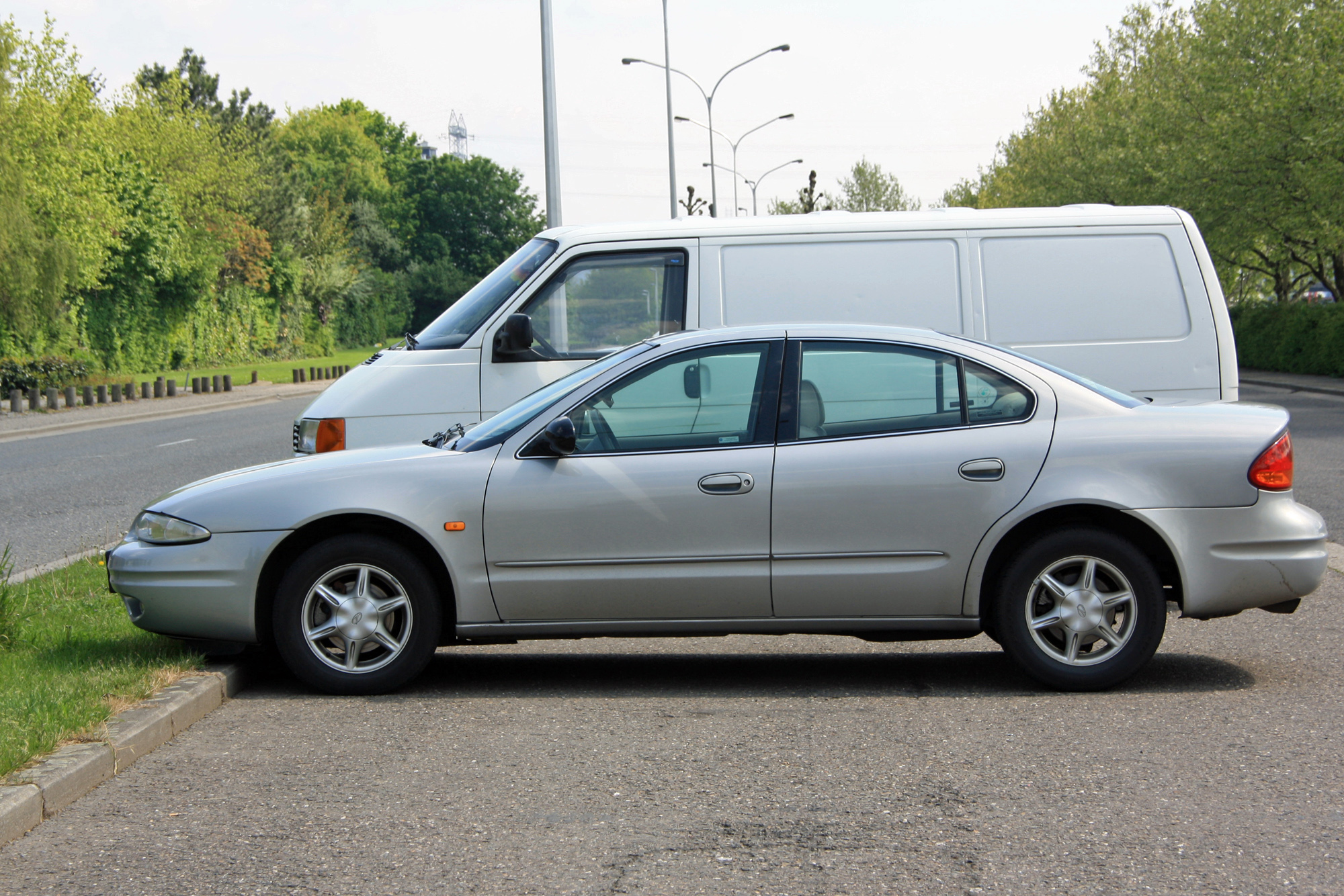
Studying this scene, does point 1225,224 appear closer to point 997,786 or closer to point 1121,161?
point 1121,161

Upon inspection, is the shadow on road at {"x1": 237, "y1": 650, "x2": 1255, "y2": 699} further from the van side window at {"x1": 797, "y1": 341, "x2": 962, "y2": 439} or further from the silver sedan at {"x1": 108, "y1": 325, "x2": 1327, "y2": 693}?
the van side window at {"x1": 797, "y1": 341, "x2": 962, "y2": 439}

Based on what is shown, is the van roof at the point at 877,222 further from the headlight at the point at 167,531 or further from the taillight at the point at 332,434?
the headlight at the point at 167,531

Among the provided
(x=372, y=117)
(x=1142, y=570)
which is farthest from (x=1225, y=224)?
(x=372, y=117)

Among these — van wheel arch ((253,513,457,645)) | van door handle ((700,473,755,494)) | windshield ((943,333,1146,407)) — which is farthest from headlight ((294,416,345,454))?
windshield ((943,333,1146,407))

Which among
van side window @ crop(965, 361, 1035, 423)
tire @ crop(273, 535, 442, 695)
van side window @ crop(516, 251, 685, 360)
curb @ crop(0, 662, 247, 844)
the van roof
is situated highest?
the van roof

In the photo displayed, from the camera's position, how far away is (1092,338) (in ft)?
26.9

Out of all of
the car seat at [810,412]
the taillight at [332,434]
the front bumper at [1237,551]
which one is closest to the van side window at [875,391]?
the car seat at [810,412]

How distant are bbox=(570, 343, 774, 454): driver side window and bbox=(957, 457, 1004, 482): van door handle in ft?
2.72

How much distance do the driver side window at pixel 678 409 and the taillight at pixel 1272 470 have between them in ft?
6.61

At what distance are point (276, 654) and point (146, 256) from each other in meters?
41.9

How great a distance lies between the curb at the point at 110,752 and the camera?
4206 millimetres

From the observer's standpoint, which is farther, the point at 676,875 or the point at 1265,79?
the point at 1265,79

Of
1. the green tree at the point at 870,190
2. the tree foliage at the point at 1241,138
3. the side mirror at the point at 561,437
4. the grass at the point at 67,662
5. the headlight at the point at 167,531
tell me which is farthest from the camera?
the green tree at the point at 870,190

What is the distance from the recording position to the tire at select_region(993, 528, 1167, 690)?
559cm
